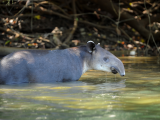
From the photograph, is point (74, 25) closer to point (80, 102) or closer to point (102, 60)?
point (102, 60)

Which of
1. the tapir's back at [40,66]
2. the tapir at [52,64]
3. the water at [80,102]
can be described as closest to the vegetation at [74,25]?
the tapir at [52,64]

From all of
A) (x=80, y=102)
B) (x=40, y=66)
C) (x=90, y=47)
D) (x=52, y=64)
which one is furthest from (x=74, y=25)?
(x=80, y=102)

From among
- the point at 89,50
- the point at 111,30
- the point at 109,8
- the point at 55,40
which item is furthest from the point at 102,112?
the point at 111,30

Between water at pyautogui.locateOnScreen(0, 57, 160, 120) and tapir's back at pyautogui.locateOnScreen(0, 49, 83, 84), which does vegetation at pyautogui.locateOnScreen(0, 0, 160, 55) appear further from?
water at pyautogui.locateOnScreen(0, 57, 160, 120)

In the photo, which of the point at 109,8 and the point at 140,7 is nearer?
the point at 109,8

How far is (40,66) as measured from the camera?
6.49 m

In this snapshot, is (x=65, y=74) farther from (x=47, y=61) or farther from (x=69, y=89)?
(x=69, y=89)

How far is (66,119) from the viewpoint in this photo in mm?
3355

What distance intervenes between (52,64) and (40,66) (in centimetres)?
29

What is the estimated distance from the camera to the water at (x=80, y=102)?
3.53 m

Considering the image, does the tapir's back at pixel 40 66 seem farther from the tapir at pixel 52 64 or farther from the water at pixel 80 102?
the water at pixel 80 102

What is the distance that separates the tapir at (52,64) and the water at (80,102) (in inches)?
16.1

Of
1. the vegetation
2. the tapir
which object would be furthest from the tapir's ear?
the vegetation

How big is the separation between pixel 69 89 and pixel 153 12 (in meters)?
14.6
